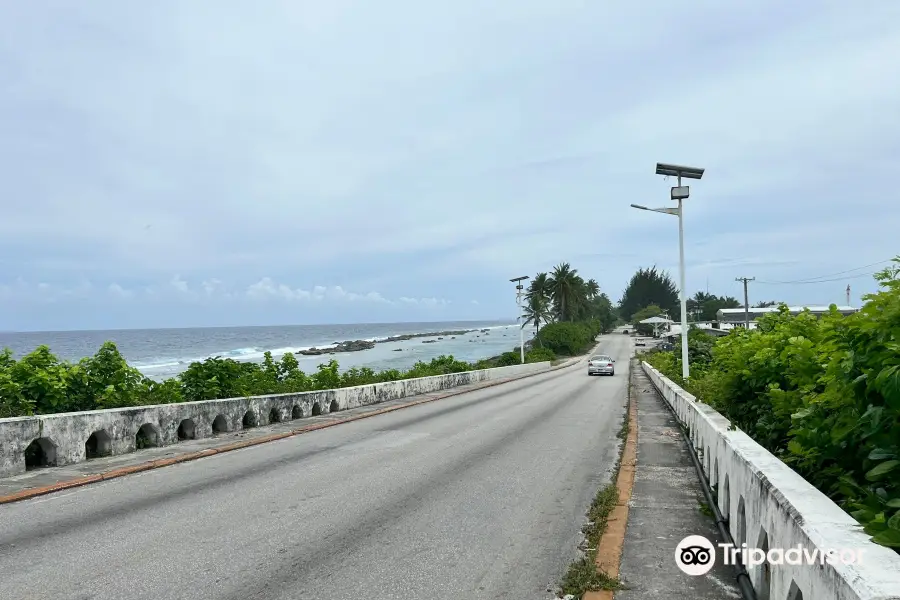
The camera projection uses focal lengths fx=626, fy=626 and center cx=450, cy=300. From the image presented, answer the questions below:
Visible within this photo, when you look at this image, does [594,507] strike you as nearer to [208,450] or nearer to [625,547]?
[625,547]

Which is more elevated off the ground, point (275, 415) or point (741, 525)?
point (741, 525)

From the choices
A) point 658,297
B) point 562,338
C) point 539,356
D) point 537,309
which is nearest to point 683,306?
point 539,356

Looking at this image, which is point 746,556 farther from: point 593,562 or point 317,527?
point 317,527

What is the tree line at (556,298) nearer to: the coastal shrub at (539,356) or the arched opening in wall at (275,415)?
the coastal shrub at (539,356)

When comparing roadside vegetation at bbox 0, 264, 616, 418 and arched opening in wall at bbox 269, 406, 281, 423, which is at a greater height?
roadside vegetation at bbox 0, 264, 616, 418

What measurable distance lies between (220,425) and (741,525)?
9843 mm

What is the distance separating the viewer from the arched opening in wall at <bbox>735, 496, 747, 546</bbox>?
4629 millimetres

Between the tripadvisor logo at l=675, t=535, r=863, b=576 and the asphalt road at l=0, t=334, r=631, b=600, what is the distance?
3.32ft

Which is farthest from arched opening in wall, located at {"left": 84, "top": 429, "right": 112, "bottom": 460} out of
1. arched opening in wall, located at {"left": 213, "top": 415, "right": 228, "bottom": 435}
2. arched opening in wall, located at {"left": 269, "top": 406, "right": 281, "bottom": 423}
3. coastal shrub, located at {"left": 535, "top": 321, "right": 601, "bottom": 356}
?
coastal shrub, located at {"left": 535, "top": 321, "right": 601, "bottom": 356}

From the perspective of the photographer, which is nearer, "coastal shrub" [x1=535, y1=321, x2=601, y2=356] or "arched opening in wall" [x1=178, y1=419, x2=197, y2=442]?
"arched opening in wall" [x1=178, y1=419, x2=197, y2=442]

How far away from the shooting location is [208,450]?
10016 mm

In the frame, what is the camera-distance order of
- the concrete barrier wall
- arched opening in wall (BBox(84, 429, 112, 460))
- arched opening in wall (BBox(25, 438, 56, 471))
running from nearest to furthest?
the concrete barrier wall, arched opening in wall (BBox(25, 438, 56, 471)), arched opening in wall (BBox(84, 429, 112, 460))

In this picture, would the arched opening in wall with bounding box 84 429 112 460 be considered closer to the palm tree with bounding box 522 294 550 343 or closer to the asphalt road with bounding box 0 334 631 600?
the asphalt road with bounding box 0 334 631 600

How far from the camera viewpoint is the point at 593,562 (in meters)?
5.20
